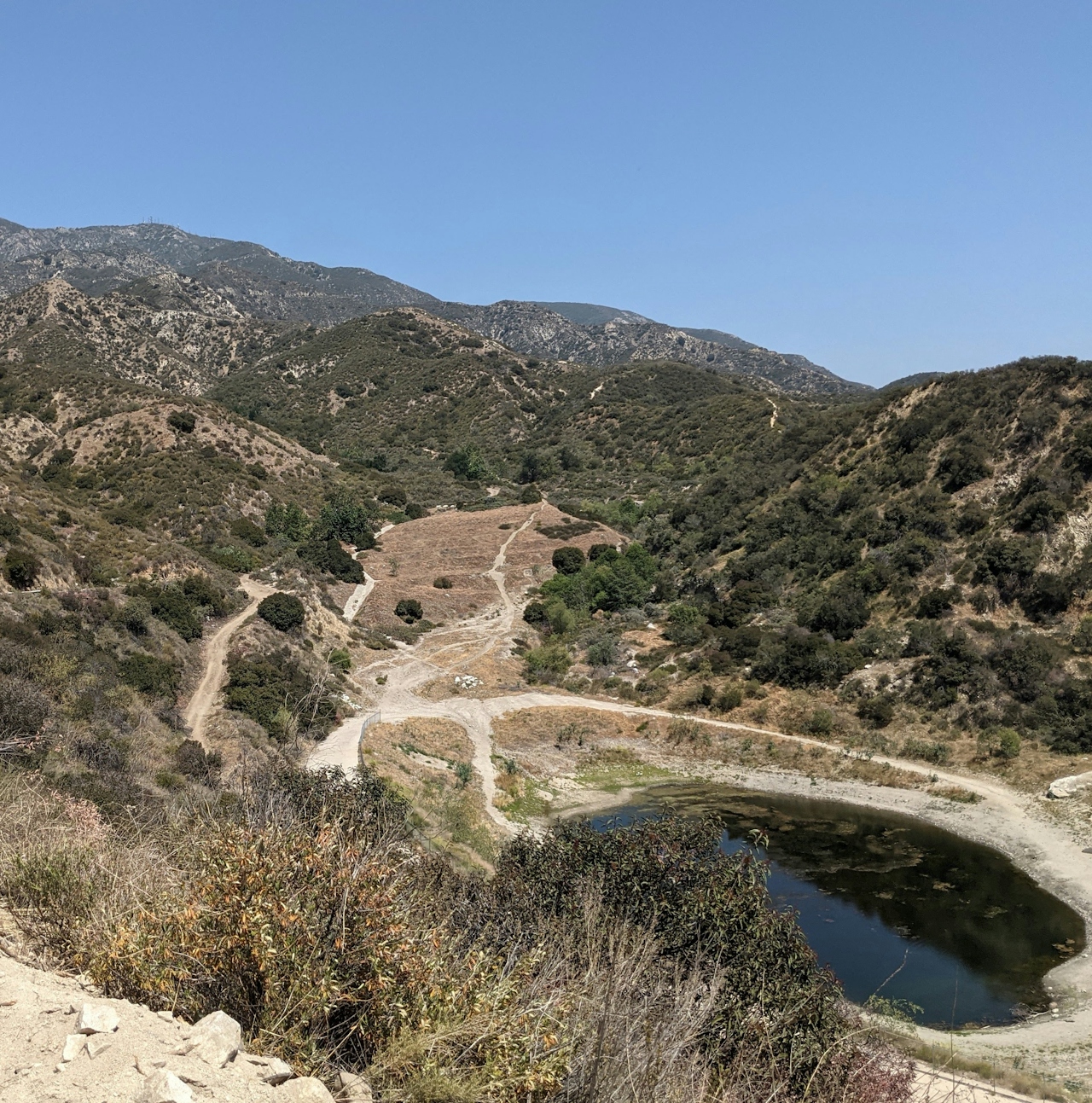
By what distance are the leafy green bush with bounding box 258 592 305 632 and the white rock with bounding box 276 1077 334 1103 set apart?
3077 cm

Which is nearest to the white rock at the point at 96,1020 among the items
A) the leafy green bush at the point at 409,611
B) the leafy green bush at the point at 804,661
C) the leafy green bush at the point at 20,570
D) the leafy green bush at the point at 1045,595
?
the leafy green bush at the point at 20,570

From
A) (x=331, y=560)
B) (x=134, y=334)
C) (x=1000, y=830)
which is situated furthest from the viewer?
(x=134, y=334)

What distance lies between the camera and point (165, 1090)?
4113 mm

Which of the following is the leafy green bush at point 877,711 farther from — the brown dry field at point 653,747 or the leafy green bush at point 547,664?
the leafy green bush at point 547,664

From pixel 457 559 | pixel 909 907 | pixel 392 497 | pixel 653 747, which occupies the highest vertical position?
pixel 392 497

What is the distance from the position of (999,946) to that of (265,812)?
19612mm

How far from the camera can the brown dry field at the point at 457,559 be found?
A: 50.3 m

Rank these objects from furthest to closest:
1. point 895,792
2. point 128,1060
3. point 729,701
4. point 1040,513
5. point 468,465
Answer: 1. point 468,465
2. point 1040,513
3. point 729,701
4. point 895,792
5. point 128,1060

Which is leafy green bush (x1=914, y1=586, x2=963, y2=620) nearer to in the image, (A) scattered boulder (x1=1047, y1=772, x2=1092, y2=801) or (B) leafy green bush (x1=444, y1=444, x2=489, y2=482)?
Answer: (A) scattered boulder (x1=1047, y1=772, x2=1092, y2=801)

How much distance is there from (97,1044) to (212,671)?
85.1 feet

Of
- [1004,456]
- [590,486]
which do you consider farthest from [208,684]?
[590,486]

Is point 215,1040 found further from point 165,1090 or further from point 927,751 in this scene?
point 927,751

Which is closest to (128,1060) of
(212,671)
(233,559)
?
(212,671)

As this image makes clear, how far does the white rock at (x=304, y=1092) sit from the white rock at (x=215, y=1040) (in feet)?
1.25
